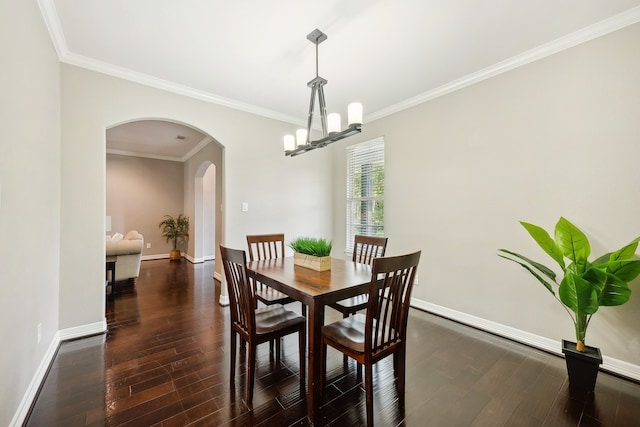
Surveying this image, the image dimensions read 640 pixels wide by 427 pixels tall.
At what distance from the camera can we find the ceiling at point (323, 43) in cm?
198

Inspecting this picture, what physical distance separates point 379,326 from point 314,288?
1.57 feet

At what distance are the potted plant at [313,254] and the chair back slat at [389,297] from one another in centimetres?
63

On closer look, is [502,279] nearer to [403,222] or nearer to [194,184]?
[403,222]

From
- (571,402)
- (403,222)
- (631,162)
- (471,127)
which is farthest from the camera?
(403,222)

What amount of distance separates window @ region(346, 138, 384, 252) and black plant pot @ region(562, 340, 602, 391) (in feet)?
7.72

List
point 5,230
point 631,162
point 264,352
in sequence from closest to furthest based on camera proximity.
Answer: point 5,230, point 631,162, point 264,352

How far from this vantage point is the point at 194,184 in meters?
6.46

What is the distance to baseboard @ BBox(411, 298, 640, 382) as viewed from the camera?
2.05m

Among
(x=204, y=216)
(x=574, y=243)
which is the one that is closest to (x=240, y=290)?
(x=574, y=243)

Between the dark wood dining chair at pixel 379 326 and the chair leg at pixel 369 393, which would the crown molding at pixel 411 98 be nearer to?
the dark wood dining chair at pixel 379 326

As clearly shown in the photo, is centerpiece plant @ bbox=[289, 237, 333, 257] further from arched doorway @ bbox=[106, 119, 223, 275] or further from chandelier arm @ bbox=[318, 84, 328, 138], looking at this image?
arched doorway @ bbox=[106, 119, 223, 275]

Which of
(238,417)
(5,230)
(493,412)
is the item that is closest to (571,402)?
(493,412)

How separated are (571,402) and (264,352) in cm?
228

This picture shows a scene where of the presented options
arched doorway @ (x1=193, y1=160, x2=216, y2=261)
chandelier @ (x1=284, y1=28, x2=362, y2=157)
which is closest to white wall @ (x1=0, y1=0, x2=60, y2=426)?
chandelier @ (x1=284, y1=28, x2=362, y2=157)
